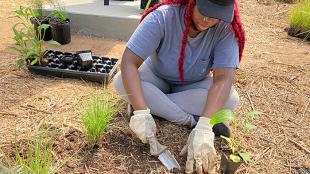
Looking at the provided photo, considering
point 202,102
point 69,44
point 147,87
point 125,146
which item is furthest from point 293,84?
point 69,44

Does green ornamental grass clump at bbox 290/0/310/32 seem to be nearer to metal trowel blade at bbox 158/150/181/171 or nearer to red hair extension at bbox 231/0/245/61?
red hair extension at bbox 231/0/245/61

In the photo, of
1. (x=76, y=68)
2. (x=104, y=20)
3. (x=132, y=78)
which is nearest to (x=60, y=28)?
(x=104, y=20)

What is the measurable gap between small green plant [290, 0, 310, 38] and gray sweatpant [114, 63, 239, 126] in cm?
240

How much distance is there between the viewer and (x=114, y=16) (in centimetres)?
381

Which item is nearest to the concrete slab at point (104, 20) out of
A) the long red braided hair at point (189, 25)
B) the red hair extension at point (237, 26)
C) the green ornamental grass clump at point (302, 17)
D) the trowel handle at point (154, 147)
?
the long red braided hair at point (189, 25)

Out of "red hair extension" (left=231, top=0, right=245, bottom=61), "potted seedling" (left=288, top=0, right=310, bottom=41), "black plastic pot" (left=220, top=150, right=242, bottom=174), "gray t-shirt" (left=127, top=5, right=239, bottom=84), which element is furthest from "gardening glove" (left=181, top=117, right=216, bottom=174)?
"potted seedling" (left=288, top=0, right=310, bottom=41)

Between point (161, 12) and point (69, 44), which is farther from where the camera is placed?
point (69, 44)

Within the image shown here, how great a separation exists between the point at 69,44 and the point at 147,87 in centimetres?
175

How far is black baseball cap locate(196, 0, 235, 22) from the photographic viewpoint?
71.5 inches

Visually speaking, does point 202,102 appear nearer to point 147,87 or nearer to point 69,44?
point 147,87

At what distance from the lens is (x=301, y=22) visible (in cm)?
430

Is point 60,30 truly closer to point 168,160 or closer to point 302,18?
point 168,160

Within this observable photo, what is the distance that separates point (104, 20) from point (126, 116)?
1772 mm

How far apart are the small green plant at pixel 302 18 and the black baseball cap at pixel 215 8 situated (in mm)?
2670
